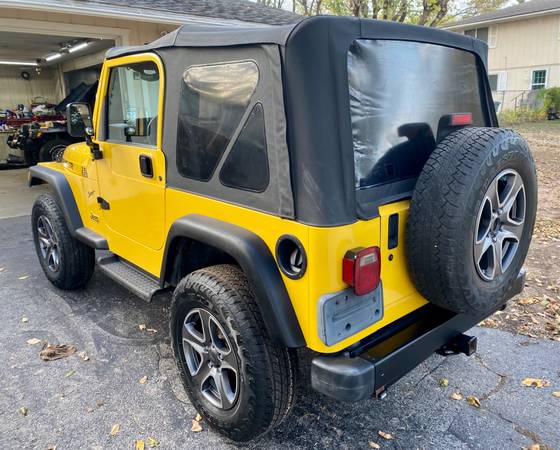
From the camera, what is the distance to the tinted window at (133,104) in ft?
9.40

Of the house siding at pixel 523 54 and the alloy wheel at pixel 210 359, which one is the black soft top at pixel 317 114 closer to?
the alloy wheel at pixel 210 359

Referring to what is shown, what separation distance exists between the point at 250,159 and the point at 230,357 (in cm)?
98

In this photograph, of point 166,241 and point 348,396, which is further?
point 166,241

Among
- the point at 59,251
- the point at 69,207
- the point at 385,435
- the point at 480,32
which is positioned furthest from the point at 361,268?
the point at 480,32

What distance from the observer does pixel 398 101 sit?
223 cm

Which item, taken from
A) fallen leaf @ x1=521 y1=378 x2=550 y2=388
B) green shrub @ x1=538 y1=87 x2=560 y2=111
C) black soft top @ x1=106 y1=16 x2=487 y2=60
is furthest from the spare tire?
green shrub @ x1=538 y1=87 x2=560 y2=111

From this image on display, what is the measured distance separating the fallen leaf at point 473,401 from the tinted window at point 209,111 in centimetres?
204

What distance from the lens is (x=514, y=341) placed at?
3.40m

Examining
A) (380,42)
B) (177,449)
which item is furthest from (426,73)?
(177,449)

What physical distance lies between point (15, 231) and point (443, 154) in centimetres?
634

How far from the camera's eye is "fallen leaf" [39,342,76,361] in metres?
3.24

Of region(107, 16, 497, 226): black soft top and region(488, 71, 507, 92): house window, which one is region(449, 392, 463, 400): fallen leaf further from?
region(488, 71, 507, 92): house window

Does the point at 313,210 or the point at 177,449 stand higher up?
the point at 313,210

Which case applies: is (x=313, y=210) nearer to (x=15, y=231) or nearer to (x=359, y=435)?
(x=359, y=435)
